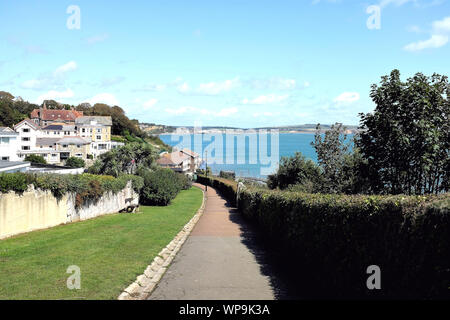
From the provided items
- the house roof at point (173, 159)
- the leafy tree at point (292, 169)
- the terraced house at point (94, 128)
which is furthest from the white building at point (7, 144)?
the leafy tree at point (292, 169)

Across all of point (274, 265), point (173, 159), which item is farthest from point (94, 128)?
point (274, 265)

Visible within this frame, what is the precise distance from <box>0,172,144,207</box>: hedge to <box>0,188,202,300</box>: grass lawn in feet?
6.09

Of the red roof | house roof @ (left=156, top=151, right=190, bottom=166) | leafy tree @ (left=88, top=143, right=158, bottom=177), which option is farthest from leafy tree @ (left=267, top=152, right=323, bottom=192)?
the red roof

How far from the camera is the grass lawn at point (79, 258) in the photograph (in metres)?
7.73

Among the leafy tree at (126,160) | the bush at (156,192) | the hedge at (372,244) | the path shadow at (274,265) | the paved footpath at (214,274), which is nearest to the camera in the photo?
the hedge at (372,244)

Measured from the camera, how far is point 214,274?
9.84 m

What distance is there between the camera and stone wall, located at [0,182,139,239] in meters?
14.6

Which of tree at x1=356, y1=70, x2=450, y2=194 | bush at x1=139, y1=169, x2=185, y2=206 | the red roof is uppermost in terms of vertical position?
the red roof

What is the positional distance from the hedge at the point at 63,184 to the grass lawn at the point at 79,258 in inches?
73.0

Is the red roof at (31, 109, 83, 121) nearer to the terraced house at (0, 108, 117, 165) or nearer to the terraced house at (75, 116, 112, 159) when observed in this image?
the terraced house at (0, 108, 117, 165)

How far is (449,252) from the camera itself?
16.3ft

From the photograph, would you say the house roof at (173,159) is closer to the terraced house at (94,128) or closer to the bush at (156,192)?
the terraced house at (94,128)

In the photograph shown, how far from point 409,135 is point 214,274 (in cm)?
746
